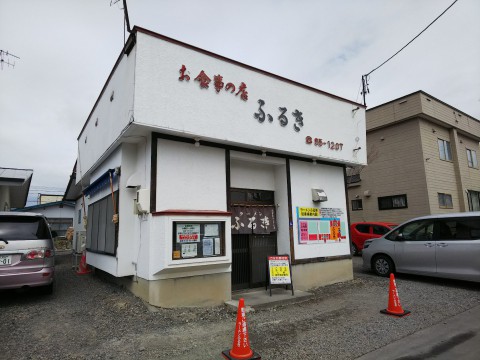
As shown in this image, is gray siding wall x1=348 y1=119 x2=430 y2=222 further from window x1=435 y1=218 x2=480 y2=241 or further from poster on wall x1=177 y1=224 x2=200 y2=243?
poster on wall x1=177 y1=224 x2=200 y2=243

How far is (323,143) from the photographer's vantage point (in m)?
8.83

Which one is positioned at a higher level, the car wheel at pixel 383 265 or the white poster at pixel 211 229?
the white poster at pixel 211 229

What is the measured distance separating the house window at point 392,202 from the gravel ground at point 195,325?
29.7ft

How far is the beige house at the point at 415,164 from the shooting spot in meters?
15.8

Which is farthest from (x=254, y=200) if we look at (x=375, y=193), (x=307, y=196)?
(x=375, y=193)

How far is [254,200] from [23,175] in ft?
22.1

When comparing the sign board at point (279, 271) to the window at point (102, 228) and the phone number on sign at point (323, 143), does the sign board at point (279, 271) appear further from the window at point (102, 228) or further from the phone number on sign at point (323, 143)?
the window at point (102, 228)

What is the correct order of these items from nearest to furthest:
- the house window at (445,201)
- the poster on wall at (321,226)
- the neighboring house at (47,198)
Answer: the poster on wall at (321,226)
the house window at (445,201)
the neighboring house at (47,198)

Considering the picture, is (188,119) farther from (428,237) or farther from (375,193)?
(375,193)

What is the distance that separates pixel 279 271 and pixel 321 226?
2170mm

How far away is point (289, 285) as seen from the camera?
7.75 m

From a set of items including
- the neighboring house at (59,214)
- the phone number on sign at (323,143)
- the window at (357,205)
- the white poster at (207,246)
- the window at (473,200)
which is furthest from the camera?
the neighboring house at (59,214)

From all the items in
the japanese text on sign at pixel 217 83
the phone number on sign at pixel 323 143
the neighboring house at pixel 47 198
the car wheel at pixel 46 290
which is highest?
the neighboring house at pixel 47 198

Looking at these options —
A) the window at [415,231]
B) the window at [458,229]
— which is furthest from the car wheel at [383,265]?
the window at [458,229]
